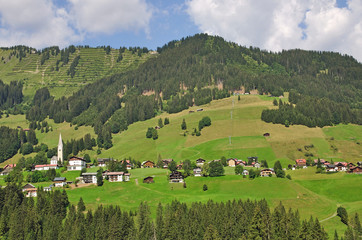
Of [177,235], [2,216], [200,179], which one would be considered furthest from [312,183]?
[2,216]

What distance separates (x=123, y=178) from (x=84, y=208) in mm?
38398

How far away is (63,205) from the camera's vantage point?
400ft

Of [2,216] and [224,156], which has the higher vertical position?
[224,156]

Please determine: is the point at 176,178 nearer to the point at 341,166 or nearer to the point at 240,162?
the point at 240,162

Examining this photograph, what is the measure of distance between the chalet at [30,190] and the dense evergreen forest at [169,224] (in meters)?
24.0

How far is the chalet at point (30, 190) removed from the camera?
142m

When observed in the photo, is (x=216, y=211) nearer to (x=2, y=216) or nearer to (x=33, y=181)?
(x=2, y=216)

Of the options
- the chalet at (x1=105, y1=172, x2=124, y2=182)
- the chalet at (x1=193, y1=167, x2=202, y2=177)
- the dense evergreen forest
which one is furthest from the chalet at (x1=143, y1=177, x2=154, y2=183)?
the dense evergreen forest

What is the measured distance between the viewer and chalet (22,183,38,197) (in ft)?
468

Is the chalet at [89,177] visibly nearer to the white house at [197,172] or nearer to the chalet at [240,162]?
the white house at [197,172]

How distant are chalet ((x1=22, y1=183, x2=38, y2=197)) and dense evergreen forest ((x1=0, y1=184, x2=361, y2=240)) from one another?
78.8ft

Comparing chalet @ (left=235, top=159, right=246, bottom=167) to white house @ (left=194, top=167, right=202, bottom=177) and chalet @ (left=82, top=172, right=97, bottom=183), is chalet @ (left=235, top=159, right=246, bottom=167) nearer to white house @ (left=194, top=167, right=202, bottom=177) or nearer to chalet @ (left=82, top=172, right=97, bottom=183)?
white house @ (left=194, top=167, right=202, bottom=177)

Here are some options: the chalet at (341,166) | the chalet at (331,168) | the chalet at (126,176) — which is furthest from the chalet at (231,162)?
the chalet at (126,176)

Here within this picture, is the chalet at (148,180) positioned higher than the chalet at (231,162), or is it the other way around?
the chalet at (231,162)
